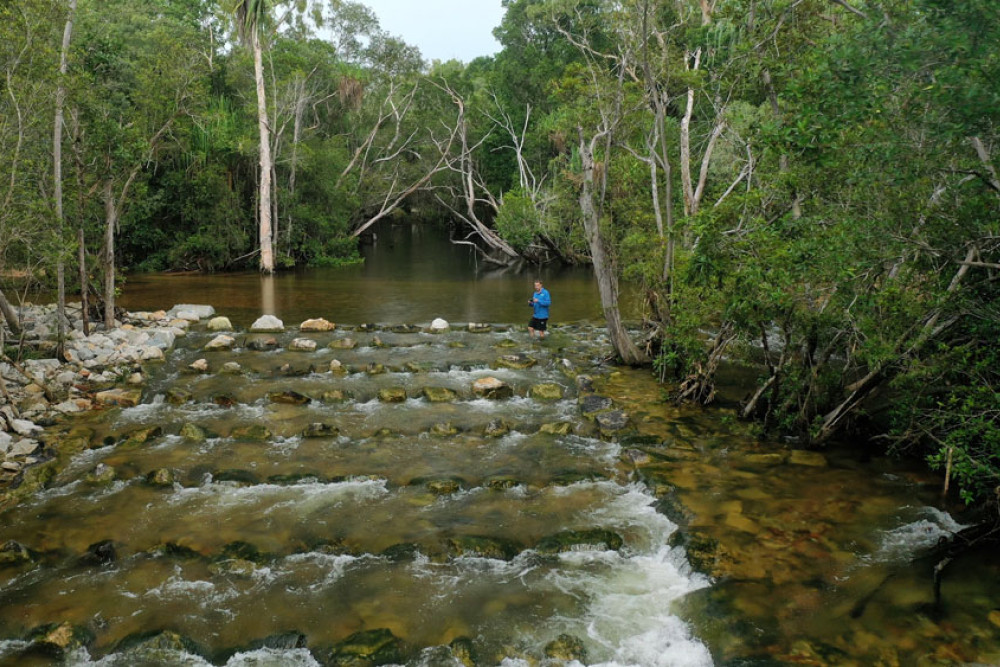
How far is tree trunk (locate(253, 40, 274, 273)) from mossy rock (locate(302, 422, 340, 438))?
22525 mm

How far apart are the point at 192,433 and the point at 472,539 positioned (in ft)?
18.6

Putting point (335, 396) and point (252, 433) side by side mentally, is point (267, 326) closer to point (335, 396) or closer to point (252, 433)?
point (335, 396)

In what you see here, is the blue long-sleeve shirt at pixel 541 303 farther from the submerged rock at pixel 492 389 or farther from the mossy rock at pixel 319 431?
the mossy rock at pixel 319 431

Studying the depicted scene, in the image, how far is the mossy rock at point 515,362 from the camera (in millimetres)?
15492

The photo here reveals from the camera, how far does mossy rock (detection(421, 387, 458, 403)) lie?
13.1 meters

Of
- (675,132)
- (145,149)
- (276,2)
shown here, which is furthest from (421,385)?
(276,2)

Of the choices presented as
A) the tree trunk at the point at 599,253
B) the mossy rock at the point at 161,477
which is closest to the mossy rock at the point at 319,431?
the mossy rock at the point at 161,477

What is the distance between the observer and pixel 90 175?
15617 millimetres

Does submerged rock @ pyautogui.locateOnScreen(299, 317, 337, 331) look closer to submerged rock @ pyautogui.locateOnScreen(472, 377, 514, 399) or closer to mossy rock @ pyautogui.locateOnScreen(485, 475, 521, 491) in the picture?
submerged rock @ pyautogui.locateOnScreen(472, 377, 514, 399)

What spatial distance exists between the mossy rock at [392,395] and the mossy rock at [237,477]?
3.81 m

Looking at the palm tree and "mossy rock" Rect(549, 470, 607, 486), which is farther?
the palm tree

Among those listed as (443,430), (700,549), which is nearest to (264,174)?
(443,430)

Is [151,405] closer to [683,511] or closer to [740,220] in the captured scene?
[683,511]

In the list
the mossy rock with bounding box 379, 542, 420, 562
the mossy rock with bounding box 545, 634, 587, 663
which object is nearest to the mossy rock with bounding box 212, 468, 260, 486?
the mossy rock with bounding box 379, 542, 420, 562
